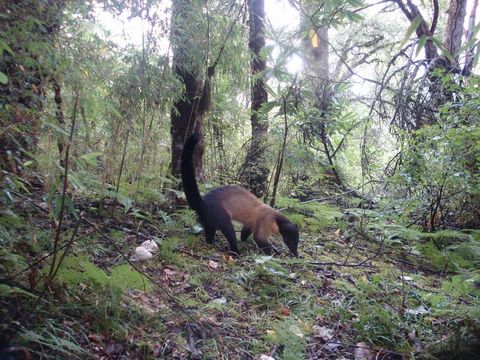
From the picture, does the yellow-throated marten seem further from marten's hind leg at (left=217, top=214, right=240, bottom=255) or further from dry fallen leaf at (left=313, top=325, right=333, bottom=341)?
dry fallen leaf at (left=313, top=325, right=333, bottom=341)

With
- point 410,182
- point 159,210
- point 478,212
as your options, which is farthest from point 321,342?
point 478,212

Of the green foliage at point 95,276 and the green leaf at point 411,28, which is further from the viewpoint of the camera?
the green foliage at point 95,276

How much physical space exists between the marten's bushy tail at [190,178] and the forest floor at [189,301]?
0.33m

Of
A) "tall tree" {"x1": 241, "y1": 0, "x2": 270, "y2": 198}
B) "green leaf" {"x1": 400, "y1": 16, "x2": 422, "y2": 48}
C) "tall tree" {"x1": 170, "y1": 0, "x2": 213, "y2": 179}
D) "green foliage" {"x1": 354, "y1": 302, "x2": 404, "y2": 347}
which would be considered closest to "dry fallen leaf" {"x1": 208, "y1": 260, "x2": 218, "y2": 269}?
"green foliage" {"x1": 354, "y1": 302, "x2": 404, "y2": 347}

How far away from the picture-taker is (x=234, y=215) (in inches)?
224

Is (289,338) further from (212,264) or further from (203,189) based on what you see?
(203,189)

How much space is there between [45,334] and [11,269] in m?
0.52

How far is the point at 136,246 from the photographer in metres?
4.28

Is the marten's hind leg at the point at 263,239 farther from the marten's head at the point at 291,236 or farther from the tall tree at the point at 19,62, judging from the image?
the tall tree at the point at 19,62

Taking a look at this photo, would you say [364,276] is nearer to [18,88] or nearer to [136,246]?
[136,246]

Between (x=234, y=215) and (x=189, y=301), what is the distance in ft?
7.81

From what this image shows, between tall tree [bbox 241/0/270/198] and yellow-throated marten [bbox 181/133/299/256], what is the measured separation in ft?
6.05

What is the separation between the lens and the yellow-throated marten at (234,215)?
16.5 feet

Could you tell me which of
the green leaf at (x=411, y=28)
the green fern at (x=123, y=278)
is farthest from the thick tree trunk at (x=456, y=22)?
the green fern at (x=123, y=278)
